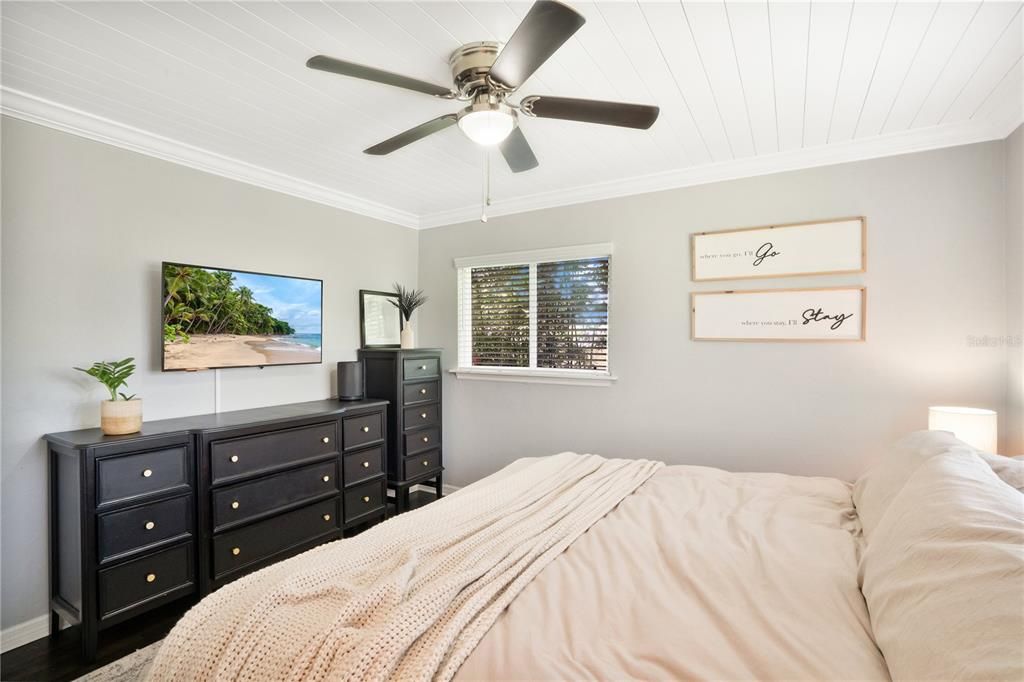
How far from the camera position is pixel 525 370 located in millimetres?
3902

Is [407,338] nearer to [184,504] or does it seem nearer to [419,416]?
[419,416]

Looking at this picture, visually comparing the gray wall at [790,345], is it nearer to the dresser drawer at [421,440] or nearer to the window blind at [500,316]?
the window blind at [500,316]

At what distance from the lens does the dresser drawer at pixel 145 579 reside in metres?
2.14

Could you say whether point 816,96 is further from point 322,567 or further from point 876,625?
point 322,567

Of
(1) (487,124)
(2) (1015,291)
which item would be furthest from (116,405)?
(2) (1015,291)

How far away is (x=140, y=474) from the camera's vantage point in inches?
88.7

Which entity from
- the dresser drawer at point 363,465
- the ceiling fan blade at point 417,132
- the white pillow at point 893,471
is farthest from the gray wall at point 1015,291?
the dresser drawer at point 363,465

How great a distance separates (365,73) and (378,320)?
2662 millimetres

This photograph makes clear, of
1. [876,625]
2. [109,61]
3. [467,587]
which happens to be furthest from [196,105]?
[876,625]

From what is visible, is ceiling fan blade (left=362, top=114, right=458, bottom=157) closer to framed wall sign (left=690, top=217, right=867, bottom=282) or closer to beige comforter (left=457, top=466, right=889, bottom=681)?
beige comforter (left=457, top=466, right=889, bottom=681)

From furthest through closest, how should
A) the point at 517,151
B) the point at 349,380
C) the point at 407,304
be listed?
the point at 407,304 → the point at 349,380 → the point at 517,151

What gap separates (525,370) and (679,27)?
2.61m

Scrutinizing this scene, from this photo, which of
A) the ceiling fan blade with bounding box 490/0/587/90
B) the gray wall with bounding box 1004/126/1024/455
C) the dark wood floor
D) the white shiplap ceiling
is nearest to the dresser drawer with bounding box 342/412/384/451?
the dark wood floor

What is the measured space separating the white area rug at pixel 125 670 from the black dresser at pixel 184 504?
0.12 meters
